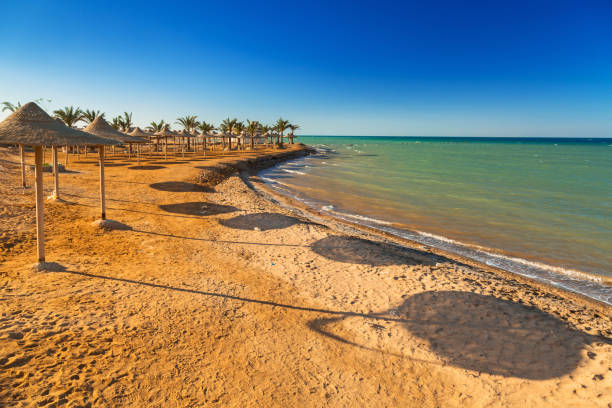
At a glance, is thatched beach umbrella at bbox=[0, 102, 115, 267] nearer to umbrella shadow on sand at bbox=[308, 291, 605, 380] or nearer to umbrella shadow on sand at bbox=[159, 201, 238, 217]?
umbrella shadow on sand at bbox=[159, 201, 238, 217]

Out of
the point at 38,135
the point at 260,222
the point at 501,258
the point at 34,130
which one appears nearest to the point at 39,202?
the point at 38,135

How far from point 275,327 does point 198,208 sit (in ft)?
28.2

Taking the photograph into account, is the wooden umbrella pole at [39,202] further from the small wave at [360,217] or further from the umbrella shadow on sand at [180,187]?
the small wave at [360,217]

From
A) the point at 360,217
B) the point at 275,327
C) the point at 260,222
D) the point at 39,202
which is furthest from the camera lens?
the point at 360,217

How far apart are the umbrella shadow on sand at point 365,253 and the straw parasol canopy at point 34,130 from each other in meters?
6.99

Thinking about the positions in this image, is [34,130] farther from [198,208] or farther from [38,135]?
[198,208]

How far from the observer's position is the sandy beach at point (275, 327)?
3889 millimetres

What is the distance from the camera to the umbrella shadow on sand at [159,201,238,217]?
11.9 m

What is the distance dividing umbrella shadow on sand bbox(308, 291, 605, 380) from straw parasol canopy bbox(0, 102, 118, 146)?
698 centimetres

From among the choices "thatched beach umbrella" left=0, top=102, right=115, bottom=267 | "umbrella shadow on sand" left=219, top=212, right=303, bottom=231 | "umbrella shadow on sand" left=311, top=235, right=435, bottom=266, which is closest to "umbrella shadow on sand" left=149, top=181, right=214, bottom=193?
"umbrella shadow on sand" left=219, top=212, right=303, bottom=231

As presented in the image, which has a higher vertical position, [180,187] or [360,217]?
[180,187]

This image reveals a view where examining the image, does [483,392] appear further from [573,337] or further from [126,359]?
[126,359]

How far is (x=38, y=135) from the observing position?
636 centimetres

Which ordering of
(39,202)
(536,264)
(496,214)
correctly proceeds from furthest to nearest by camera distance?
(496,214) → (536,264) → (39,202)
